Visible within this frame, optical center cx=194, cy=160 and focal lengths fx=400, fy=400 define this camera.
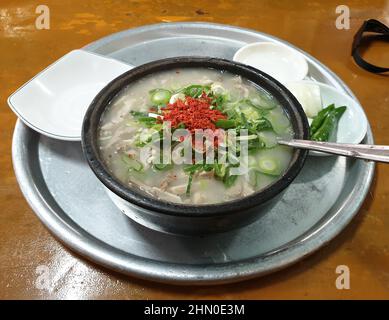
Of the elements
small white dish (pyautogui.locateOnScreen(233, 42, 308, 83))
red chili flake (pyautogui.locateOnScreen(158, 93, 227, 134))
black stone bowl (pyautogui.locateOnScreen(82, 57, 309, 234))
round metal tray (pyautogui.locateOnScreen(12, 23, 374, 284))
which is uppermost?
small white dish (pyautogui.locateOnScreen(233, 42, 308, 83))

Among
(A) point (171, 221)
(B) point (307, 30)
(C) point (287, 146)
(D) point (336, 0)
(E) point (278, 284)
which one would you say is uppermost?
(D) point (336, 0)

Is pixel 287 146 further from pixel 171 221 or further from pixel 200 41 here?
pixel 200 41

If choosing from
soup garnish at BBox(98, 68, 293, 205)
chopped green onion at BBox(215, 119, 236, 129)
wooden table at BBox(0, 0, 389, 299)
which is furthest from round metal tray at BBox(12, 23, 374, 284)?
chopped green onion at BBox(215, 119, 236, 129)

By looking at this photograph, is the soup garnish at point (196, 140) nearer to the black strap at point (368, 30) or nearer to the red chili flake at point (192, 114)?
the red chili flake at point (192, 114)

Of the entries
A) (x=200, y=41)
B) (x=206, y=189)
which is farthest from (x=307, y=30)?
(x=206, y=189)

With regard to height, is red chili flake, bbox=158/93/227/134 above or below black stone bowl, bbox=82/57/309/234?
above

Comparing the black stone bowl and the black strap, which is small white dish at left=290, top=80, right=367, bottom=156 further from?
the black strap
